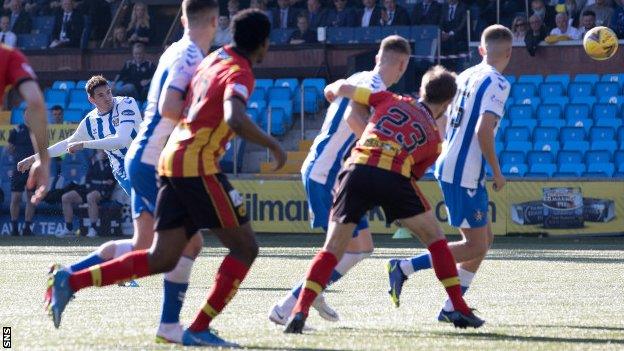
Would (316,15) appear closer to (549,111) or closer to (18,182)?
(549,111)

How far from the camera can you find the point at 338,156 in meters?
9.77

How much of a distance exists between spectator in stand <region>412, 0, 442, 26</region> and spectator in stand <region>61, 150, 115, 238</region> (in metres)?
6.49

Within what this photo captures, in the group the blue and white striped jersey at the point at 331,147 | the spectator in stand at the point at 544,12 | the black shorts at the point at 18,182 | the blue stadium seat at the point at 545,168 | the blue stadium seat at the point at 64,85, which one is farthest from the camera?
the blue stadium seat at the point at 64,85

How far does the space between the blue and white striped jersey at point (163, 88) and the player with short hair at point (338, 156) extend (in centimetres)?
130

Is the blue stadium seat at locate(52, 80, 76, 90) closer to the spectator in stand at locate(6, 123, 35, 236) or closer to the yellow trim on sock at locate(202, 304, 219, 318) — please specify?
the spectator in stand at locate(6, 123, 35, 236)

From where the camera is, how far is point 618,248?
19.5 metres

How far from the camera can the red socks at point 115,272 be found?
7953mm

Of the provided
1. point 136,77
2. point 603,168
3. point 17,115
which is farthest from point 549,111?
point 17,115

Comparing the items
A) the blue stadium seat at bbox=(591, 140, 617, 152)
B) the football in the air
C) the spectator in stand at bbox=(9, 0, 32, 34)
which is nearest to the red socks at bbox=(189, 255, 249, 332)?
the football in the air

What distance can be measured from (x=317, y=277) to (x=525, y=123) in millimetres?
16617

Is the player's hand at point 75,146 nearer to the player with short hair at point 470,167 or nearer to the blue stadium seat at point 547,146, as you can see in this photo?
the player with short hair at point 470,167

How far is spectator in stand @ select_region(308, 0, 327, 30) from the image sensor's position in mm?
27812

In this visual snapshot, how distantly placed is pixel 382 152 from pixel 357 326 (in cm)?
126

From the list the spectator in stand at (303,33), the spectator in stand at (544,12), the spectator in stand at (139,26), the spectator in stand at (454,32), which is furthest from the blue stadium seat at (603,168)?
the spectator in stand at (139,26)
